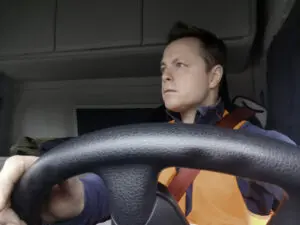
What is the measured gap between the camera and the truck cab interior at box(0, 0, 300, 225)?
1393mm

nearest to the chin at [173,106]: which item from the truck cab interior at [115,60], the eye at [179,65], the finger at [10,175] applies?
the eye at [179,65]

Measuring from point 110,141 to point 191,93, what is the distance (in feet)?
2.65

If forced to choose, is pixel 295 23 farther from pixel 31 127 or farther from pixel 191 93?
pixel 31 127

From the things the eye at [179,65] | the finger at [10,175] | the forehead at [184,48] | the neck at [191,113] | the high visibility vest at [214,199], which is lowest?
the high visibility vest at [214,199]

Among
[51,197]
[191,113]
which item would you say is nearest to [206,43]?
[191,113]

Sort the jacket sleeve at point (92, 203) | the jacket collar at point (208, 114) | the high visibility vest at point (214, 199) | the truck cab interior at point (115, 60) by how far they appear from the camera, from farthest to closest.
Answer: the truck cab interior at point (115, 60)
the jacket collar at point (208, 114)
the high visibility vest at point (214, 199)
the jacket sleeve at point (92, 203)

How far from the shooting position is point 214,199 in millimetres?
846

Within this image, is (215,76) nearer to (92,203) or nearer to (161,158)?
(92,203)

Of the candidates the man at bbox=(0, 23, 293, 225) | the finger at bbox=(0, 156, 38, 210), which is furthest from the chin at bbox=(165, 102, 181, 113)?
the finger at bbox=(0, 156, 38, 210)

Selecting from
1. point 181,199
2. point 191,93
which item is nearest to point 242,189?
point 181,199

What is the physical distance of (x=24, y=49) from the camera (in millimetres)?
1800

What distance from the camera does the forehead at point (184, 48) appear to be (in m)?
1.16

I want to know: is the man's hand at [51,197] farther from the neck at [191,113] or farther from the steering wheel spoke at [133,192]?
the neck at [191,113]

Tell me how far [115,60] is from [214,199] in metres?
1.09
